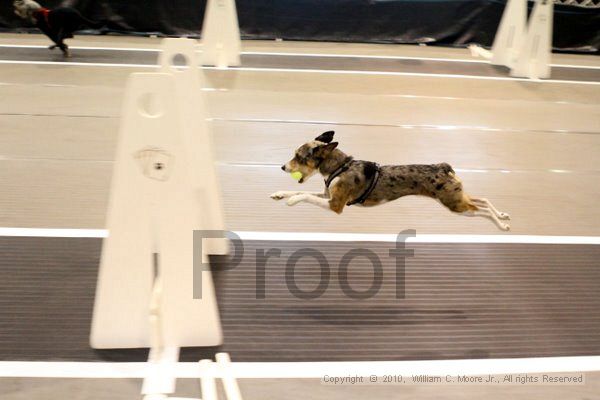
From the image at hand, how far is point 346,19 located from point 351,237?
636cm

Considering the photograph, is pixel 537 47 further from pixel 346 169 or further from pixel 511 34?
pixel 346 169

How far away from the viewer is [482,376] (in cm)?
202

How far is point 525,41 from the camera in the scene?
23.4ft

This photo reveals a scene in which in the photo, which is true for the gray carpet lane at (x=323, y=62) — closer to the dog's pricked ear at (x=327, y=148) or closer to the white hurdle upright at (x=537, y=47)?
the white hurdle upright at (x=537, y=47)

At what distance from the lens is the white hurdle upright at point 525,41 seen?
274 inches

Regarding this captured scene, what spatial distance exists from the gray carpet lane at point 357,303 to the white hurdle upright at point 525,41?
4.60 meters

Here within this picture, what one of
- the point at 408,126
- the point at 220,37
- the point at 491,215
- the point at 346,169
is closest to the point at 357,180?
the point at 346,169

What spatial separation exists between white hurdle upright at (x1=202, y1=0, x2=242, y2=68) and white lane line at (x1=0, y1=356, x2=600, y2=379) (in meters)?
5.22

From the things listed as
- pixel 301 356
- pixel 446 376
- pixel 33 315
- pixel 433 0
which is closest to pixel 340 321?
pixel 301 356

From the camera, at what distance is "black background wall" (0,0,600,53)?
8.51m

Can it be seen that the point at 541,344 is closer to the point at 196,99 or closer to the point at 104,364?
the point at 104,364

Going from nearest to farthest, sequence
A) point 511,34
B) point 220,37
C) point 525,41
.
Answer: point 220,37, point 525,41, point 511,34

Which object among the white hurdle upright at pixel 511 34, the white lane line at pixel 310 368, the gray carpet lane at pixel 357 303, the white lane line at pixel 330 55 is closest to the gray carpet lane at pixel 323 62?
the white lane line at pixel 330 55

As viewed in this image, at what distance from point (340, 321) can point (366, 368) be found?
299 millimetres
